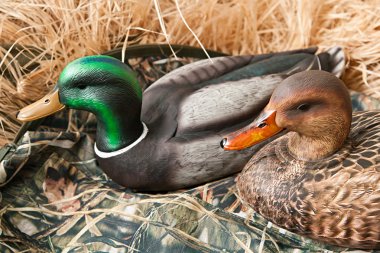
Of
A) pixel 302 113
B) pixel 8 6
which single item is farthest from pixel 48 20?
pixel 302 113

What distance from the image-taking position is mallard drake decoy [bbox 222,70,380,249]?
108 centimetres

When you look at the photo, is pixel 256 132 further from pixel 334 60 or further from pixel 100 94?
pixel 334 60

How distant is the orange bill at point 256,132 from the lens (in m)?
1.13

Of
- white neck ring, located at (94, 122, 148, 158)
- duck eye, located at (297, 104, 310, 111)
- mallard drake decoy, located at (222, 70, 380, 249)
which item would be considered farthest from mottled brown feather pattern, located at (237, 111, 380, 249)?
white neck ring, located at (94, 122, 148, 158)

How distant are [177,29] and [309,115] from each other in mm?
708

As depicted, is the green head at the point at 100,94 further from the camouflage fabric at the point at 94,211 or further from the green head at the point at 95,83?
the camouflage fabric at the point at 94,211

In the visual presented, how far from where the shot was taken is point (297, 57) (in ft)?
5.06

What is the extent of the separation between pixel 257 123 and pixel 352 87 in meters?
0.65

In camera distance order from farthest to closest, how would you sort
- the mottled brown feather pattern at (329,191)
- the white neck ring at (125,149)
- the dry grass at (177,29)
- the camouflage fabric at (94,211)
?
the dry grass at (177,29), the white neck ring at (125,149), the camouflage fabric at (94,211), the mottled brown feather pattern at (329,191)

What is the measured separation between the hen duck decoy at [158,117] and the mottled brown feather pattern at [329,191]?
160 millimetres

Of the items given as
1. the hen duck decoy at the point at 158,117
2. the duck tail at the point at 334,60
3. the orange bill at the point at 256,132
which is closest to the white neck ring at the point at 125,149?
the hen duck decoy at the point at 158,117

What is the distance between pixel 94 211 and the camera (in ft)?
4.25

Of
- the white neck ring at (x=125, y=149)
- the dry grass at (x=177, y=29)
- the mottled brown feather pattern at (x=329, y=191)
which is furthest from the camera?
the dry grass at (x=177, y=29)

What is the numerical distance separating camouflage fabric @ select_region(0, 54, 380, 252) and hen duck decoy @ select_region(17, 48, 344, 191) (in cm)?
5
